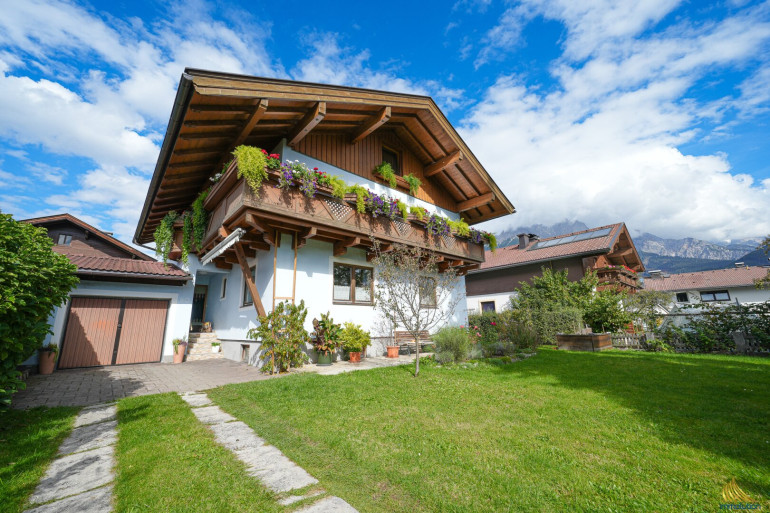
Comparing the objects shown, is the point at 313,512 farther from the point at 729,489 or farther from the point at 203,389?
the point at 203,389

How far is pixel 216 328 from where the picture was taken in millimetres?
14125

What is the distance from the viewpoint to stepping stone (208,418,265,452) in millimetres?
3663

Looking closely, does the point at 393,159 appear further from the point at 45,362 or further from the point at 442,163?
the point at 45,362

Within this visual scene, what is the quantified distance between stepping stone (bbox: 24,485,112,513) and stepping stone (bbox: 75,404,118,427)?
242 centimetres

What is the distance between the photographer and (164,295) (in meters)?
12.1

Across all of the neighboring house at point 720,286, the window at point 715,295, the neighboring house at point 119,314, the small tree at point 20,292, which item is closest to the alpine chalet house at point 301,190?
the neighboring house at point 119,314

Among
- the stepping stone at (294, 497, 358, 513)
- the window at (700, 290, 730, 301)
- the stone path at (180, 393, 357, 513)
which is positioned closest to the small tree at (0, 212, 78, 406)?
the stone path at (180, 393, 357, 513)

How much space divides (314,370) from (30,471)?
5367mm

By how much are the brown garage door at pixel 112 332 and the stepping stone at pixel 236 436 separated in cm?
941

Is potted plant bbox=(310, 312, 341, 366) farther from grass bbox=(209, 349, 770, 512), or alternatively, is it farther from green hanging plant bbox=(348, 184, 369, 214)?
green hanging plant bbox=(348, 184, 369, 214)

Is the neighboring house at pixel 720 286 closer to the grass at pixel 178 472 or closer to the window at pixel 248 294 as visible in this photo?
Answer: the window at pixel 248 294

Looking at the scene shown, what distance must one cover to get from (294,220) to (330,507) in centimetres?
700

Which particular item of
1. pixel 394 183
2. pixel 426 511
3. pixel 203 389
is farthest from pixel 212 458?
pixel 394 183

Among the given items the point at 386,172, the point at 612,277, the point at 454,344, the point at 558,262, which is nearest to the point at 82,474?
the point at 454,344
